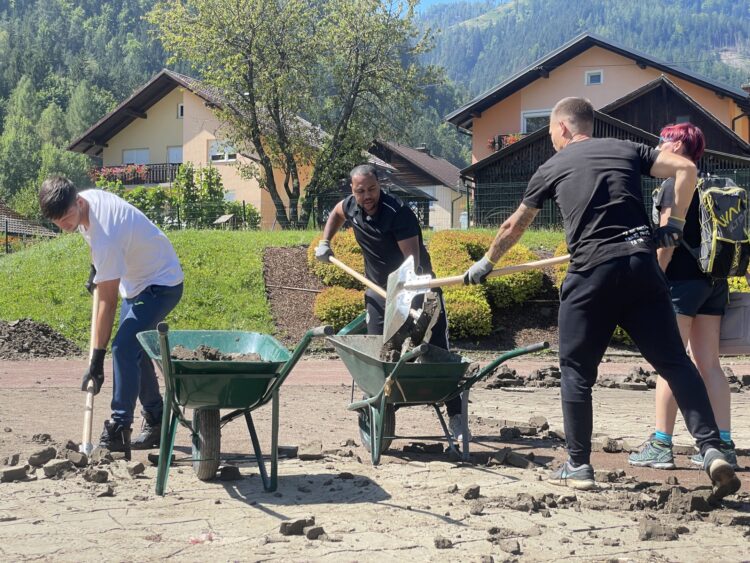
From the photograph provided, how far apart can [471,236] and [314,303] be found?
3.52 meters

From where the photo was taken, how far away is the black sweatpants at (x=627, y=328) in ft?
16.1

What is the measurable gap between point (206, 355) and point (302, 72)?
2714 cm

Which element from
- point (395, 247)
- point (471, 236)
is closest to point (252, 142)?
point (471, 236)

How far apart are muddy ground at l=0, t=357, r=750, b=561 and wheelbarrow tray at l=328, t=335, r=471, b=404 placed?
1.54ft

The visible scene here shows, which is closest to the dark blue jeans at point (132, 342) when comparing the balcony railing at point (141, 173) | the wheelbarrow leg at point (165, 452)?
the wheelbarrow leg at point (165, 452)

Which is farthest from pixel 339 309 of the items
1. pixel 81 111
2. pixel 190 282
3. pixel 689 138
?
pixel 81 111

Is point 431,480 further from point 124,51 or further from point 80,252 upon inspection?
point 124,51

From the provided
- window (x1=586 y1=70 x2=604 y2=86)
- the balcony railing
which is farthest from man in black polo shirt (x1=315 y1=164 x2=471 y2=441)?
the balcony railing

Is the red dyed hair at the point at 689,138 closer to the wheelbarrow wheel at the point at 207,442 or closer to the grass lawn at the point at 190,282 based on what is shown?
the wheelbarrow wheel at the point at 207,442

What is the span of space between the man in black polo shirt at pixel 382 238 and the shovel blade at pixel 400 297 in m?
0.62

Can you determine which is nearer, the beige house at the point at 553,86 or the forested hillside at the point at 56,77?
the beige house at the point at 553,86

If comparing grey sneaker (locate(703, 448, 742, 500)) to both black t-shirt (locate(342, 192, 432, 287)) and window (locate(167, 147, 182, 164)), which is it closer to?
black t-shirt (locate(342, 192, 432, 287))

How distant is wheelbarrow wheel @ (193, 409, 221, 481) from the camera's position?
5477 mm

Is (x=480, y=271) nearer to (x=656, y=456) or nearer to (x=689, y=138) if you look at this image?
(x=689, y=138)
